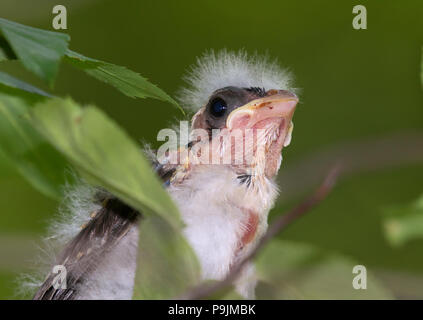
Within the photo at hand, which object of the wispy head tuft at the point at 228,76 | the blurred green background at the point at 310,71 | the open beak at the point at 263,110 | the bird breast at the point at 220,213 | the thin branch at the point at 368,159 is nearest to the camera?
the thin branch at the point at 368,159

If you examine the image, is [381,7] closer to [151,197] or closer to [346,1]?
[346,1]

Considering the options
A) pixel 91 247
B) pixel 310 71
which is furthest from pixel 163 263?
pixel 310 71

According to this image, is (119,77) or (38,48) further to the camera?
(119,77)

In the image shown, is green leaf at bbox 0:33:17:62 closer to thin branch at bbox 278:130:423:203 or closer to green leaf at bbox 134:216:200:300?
green leaf at bbox 134:216:200:300

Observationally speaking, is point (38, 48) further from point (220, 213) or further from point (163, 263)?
point (220, 213)

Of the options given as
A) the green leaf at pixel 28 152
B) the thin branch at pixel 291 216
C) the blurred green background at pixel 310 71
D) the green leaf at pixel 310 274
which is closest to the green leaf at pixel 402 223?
the thin branch at pixel 291 216

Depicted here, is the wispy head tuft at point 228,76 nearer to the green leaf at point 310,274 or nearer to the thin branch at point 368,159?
the thin branch at point 368,159
